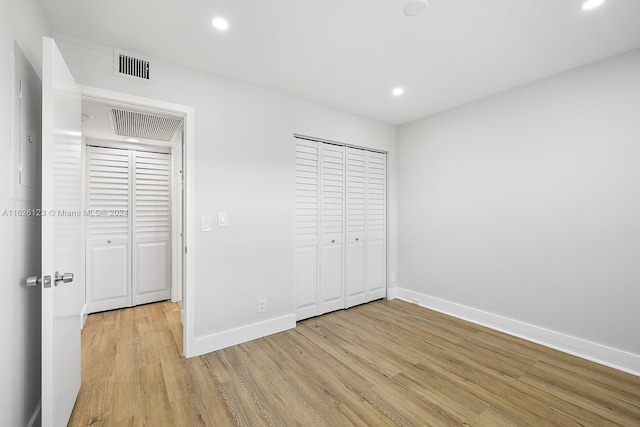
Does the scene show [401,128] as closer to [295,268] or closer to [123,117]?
[295,268]

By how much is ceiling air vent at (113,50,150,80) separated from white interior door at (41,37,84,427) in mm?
412

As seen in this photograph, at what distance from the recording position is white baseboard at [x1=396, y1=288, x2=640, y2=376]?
2205 millimetres

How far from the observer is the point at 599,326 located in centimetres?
232

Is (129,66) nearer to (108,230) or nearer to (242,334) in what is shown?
(108,230)

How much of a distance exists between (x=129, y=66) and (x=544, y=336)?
13.8 ft

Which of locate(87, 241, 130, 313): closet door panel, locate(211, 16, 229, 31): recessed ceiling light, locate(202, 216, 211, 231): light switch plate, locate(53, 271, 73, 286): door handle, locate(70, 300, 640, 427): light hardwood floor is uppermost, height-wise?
locate(211, 16, 229, 31): recessed ceiling light

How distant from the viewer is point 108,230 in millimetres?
3520

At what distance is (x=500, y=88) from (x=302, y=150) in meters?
2.10

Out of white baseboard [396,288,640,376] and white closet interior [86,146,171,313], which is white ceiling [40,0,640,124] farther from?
white baseboard [396,288,640,376]

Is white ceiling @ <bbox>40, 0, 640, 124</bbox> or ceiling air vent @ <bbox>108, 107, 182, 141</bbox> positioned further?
ceiling air vent @ <bbox>108, 107, 182, 141</bbox>

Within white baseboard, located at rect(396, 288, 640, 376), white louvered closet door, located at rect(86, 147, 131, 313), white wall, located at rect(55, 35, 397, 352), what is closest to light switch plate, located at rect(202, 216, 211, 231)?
white wall, located at rect(55, 35, 397, 352)

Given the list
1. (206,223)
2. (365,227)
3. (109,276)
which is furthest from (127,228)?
(365,227)

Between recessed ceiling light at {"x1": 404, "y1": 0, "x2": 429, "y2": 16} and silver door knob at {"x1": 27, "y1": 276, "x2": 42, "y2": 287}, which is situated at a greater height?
A: recessed ceiling light at {"x1": 404, "y1": 0, "x2": 429, "y2": 16}

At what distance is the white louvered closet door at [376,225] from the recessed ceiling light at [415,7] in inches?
80.9
